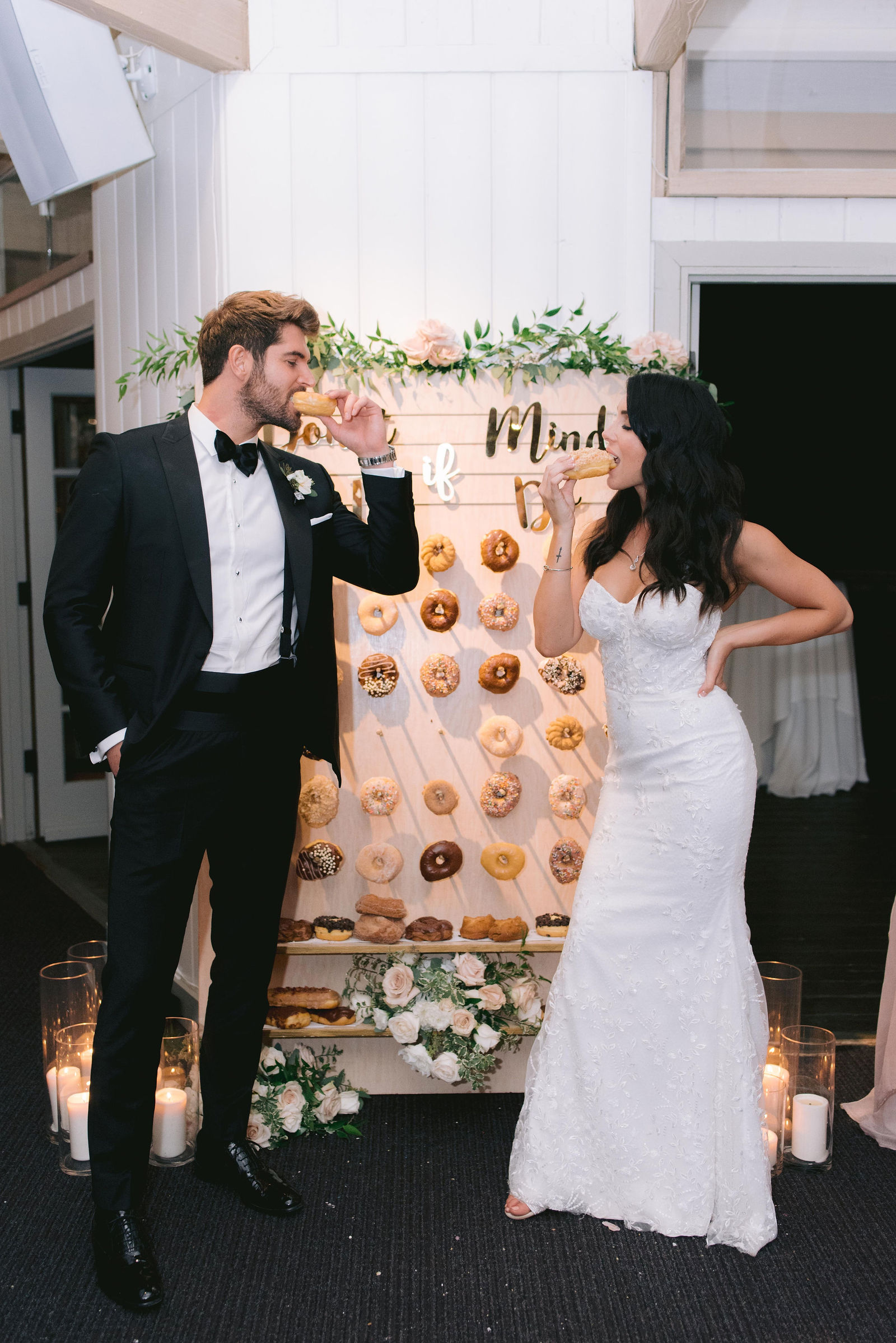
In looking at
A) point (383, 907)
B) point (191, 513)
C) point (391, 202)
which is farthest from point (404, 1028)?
point (391, 202)

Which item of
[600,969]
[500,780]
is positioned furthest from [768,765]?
[600,969]

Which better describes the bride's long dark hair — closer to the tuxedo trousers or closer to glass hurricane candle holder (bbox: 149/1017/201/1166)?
the tuxedo trousers

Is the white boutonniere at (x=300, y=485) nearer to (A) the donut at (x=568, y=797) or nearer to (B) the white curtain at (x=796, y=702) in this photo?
(A) the donut at (x=568, y=797)

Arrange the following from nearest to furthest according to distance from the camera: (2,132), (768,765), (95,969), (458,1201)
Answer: (458,1201) < (95,969) < (2,132) < (768,765)

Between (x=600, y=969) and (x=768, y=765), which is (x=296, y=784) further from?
(x=768, y=765)

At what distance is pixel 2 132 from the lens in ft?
10.5

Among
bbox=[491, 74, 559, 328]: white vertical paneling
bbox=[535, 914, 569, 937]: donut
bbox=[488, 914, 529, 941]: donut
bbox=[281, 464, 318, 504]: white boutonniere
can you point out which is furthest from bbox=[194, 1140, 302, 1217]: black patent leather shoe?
bbox=[491, 74, 559, 328]: white vertical paneling

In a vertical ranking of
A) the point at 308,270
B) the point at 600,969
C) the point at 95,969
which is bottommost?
the point at 95,969

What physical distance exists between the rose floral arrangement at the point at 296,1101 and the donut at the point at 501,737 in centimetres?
97

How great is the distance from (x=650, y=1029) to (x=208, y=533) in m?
1.43

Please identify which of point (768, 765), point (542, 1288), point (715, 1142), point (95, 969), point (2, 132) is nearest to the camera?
point (542, 1288)

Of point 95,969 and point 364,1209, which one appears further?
point 95,969

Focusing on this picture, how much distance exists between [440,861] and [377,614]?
693mm

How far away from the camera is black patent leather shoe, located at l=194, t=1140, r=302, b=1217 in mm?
2430
